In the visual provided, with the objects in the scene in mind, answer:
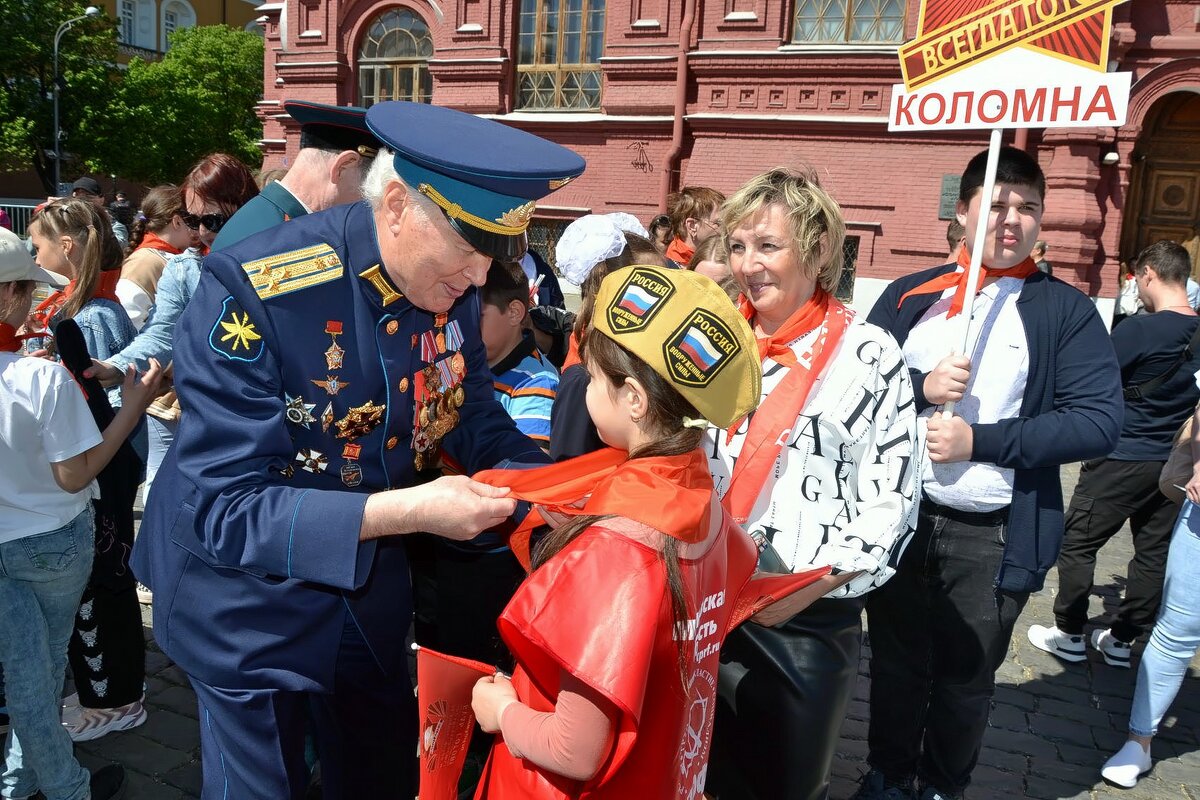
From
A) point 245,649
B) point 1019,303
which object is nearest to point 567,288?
point 1019,303

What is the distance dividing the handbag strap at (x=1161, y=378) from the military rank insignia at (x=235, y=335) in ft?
15.5

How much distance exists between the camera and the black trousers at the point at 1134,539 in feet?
15.7

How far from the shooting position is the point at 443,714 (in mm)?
1895

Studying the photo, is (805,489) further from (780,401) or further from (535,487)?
(535,487)

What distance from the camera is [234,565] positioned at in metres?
1.80

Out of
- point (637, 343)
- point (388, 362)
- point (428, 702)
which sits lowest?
point (428, 702)

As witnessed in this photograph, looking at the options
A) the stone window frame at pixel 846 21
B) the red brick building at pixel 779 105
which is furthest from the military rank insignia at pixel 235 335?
the stone window frame at pixel 846 21

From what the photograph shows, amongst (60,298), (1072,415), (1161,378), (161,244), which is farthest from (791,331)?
(161,244)

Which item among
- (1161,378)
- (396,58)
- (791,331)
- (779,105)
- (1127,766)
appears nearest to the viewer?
(791,331)

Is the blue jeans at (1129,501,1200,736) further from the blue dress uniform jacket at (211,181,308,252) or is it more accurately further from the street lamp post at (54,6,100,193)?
the street lamp post at (54,6,100,193)

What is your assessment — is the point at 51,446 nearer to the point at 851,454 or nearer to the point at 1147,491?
the point at 851,454

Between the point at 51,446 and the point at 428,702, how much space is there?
1621mm

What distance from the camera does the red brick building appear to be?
12.0 meters

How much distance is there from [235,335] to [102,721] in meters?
2.67
